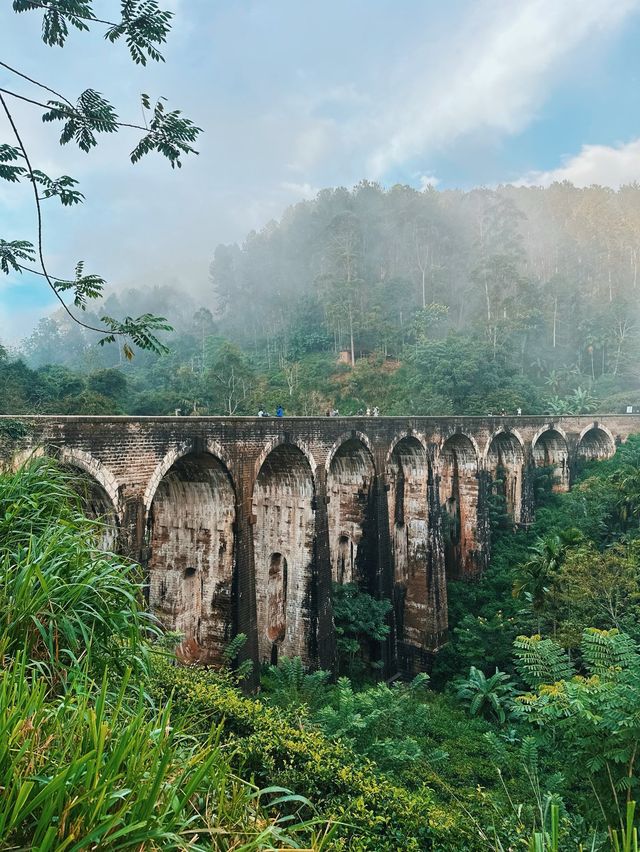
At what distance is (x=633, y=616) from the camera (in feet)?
35.9

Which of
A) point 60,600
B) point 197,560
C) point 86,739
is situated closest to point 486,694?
point 197,560

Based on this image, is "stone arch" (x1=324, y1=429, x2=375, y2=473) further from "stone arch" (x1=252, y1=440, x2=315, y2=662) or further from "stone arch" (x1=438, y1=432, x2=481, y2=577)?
"stone arch" (x1=438, y1=432, x2=481, y2=577)

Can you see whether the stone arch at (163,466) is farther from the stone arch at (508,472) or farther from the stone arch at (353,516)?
the stone arch at (508,472)

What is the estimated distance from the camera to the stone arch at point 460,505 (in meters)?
19.2

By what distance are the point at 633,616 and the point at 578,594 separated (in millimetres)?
1122

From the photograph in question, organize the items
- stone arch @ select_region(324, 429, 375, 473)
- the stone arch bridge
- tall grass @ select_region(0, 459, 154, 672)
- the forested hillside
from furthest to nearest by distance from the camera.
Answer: the forested hillside → stone arch @ select_region(324, 429, 375, 473) → the stone arch bridge → tall grass @ select_region(0, 459, 154, 672)

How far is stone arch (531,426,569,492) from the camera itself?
24.7 meters

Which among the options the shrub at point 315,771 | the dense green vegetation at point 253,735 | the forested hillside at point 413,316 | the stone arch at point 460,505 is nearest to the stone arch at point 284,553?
the dense green vegetation at point 253,735

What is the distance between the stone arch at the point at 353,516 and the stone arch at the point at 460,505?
5.45m

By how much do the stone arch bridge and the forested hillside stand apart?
1176cm

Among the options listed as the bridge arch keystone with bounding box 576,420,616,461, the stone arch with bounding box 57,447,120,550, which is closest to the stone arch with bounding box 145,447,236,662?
the stone arch with bounding box 57,447,120,550

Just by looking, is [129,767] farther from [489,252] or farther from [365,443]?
[489,252]

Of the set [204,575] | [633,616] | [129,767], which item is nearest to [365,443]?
[204,575]

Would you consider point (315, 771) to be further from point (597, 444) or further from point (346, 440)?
point (597, 444)
